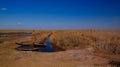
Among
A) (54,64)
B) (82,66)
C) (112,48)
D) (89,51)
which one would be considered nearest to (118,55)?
(112,48)

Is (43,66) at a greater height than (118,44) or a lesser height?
lesser

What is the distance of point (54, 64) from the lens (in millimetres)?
12484

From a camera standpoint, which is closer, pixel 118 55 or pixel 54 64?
pixel 54 64

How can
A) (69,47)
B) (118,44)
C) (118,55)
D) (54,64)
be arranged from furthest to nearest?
(69,47) → (118,44) → (118,55) → (54,64)

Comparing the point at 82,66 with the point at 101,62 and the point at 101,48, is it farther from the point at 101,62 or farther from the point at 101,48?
the point at 101,48

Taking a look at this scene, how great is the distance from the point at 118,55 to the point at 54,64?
6729mm

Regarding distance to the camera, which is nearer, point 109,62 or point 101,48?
point 109,62

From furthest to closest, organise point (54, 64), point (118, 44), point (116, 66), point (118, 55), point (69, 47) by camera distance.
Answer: point (69, 47) → point (118, 44) → point (118, 55) → point (54, 64) → point (116, 66)

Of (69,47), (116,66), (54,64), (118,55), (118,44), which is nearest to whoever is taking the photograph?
(116,66)

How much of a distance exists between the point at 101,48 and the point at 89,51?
4.17 ft

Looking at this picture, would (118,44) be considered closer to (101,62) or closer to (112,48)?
(112,48)

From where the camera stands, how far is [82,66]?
11.8 m

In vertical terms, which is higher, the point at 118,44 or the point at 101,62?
the point at 118,44

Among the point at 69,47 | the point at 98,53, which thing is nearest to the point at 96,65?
the point at 98,53
